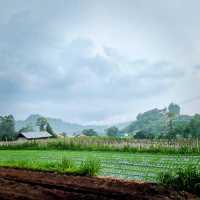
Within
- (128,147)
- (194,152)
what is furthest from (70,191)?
(128,147)

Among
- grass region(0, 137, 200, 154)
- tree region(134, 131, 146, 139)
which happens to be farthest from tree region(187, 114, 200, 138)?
grass region(0, 137, 200, 154)

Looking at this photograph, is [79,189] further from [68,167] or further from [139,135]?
[139,135]

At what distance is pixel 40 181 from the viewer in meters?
11.2

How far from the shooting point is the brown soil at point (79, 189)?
857cm

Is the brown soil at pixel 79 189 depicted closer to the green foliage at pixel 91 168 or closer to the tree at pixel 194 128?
the green foliage at pixel 91 168

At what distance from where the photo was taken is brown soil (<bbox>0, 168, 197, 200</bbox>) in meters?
8.57

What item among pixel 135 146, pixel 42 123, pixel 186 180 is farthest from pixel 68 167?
pixel 42 123

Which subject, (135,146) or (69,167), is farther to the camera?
(135,146)

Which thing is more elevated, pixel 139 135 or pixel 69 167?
pixel 139 135

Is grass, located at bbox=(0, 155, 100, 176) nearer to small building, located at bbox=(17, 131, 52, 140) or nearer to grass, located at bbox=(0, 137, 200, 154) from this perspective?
grass, located at bbox=(0, 137, 200, 154)

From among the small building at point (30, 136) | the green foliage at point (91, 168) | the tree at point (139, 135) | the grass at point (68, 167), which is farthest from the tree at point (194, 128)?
the green foliage at point (91, 168)

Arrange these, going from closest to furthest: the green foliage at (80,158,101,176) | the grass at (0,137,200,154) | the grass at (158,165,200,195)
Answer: the grass at (158,165,200,195) → the green foliage at (80,158,101,176) → the grass at (0,137,200,154)

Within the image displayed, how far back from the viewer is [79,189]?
960 cm

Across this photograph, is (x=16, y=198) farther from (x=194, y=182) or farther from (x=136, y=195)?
(x=194, y=182)
